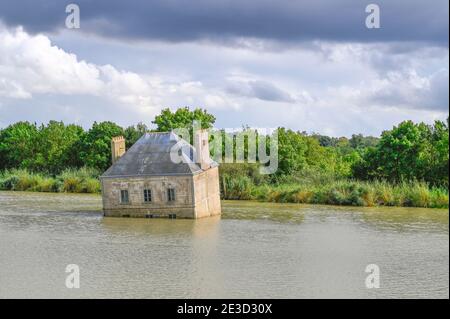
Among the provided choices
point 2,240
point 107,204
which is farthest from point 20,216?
point 2,240

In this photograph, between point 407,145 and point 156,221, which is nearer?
point 156,221

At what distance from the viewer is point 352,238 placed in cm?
3234

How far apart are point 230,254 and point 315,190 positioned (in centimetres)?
2274

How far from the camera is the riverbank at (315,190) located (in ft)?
150

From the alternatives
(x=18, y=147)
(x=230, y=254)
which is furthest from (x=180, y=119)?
(x=230, y=254)

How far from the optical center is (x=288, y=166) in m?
56.4

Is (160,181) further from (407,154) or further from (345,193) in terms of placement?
(407,154)

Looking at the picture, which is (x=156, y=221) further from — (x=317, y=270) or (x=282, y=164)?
(x=282, y=164)

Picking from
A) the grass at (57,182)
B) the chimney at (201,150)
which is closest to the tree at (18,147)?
the grass at (57,182)

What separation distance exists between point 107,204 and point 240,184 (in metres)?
16.2

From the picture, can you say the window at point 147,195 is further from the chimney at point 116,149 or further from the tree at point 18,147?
the tree at point 18,147

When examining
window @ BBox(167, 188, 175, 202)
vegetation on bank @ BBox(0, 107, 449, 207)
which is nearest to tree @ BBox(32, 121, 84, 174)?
vegetation on bank @ BBox(0, 107, 449, 207)

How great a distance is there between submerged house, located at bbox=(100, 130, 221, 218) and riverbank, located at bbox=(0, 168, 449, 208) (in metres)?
11.9
